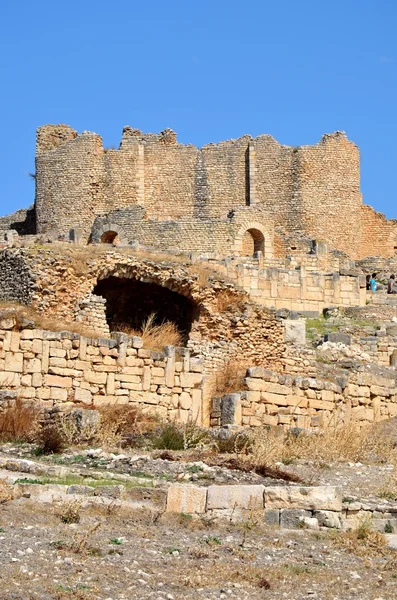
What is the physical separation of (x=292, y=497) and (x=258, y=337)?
8960mm

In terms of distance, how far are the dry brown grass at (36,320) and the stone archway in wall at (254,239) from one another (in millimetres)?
23938

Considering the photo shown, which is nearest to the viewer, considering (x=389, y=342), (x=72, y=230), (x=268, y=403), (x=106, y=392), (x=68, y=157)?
(x=106, y=392)

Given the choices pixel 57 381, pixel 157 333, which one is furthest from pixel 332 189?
pixel 57 381

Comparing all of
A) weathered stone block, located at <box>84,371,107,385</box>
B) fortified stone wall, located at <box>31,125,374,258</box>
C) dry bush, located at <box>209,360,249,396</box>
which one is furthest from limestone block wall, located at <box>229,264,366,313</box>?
fortified stone wall, located at <box>31,125,374,258</box>

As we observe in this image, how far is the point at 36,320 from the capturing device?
52.4 ft

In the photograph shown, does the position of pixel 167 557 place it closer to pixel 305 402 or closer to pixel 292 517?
pixel 292 517

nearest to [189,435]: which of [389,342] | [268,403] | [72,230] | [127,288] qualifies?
[268,403]

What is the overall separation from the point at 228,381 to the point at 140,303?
351cm

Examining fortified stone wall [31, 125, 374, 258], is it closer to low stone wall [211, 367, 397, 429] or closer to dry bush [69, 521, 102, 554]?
low stone wall [211, 367, 397, 429]

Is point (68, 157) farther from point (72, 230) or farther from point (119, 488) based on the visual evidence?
point (119, 488)

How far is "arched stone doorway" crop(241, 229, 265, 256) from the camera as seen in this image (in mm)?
41775

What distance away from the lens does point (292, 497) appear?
1063 centimetres

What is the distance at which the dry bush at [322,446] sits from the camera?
13.9 metres

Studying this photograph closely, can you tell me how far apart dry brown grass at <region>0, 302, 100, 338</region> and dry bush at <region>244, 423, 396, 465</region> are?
2741 mm
